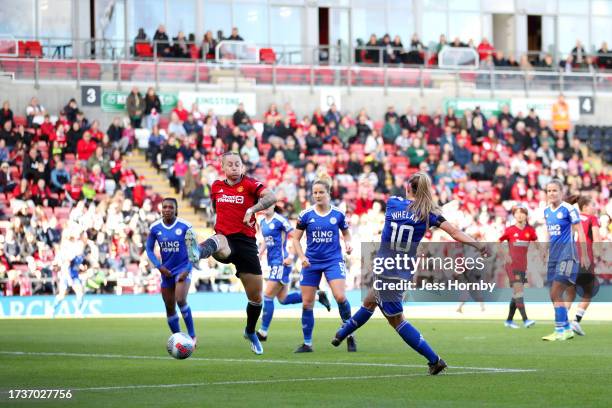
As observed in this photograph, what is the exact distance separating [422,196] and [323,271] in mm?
5187

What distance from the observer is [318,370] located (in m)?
14.1

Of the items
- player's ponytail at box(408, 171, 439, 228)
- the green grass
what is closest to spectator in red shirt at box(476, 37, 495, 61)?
the green grass

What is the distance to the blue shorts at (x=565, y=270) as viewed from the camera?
1859cm

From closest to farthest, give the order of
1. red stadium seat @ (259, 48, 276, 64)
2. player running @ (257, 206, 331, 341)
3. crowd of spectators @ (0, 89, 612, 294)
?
player running @ (257, 206, 331, 341) → crowd of spectators @ (0, 89, 612, 294) → red stadium seat @ (259, 48, 276, 64)

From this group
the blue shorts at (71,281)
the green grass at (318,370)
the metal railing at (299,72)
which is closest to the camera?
the green grass at (318,370)

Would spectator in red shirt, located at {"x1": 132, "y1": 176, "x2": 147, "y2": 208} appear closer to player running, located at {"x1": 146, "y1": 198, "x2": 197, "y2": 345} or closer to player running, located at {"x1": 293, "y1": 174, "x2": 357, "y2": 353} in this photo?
player running, located at {"x1": 146, "y1": 198, "x2": 197, "y2": 345}

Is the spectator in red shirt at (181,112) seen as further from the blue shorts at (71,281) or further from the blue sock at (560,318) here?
the blue sock at (560,318)

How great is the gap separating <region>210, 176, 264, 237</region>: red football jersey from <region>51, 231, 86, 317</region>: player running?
1536cm

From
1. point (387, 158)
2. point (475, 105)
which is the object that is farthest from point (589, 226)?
point (475, 105)

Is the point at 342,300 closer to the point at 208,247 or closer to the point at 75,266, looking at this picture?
the point at 208,247

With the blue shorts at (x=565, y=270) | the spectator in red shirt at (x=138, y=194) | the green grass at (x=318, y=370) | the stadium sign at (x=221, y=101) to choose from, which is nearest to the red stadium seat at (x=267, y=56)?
the stadium sign at (x=221, y=101)

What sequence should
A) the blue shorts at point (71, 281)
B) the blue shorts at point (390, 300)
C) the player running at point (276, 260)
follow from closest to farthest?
the blue shorts at point (390, 300) → the player running at point (276, 260) → the blue shorts at point (71, 281)

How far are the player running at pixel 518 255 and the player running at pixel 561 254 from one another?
3.82 m

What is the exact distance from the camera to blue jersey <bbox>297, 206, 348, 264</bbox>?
17656mm
